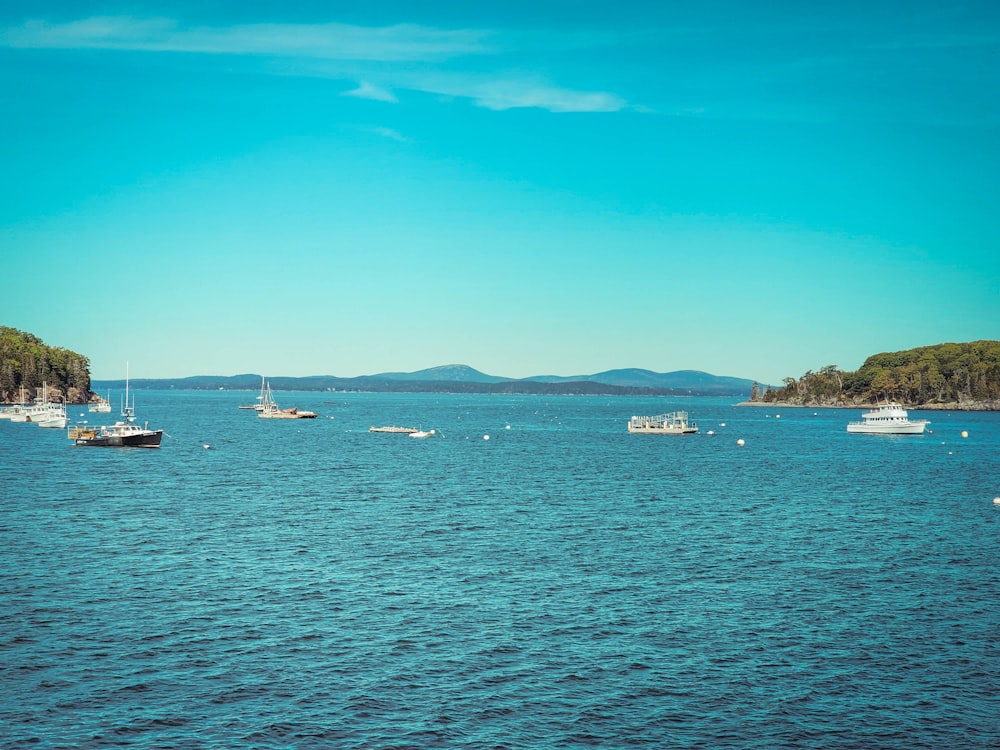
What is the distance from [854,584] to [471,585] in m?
19.9

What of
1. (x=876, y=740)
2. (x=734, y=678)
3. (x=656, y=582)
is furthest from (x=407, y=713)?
(x=656, y=582)

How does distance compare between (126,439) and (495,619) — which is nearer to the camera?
(495,619)

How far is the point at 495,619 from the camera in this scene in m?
38.5

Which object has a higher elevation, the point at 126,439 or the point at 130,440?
the point at 126,439

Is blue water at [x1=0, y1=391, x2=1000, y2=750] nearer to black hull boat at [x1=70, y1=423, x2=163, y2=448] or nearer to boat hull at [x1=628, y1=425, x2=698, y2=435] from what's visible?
black hull boat at [x1=70, y1=423, x2=163, y2=448]

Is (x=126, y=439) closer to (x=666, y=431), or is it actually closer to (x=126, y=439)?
(x=126, y=439)

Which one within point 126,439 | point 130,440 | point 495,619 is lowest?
Result: point 495,619

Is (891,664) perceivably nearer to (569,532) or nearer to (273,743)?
(273,743)

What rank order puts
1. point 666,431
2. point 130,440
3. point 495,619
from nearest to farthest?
point 495,619 → point 130,440 → point 666,431

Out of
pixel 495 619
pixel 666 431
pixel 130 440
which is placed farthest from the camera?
pixel 666 431

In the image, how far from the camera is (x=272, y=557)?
5116 cm

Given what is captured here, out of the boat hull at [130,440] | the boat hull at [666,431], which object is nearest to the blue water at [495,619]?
the boat hull at [130,440]

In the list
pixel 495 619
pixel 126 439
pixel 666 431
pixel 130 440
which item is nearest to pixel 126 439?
pixel 126 439

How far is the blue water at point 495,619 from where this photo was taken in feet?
90.4
